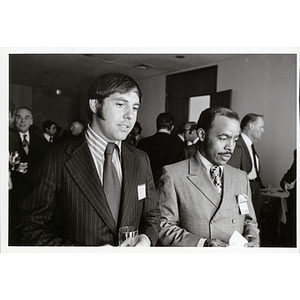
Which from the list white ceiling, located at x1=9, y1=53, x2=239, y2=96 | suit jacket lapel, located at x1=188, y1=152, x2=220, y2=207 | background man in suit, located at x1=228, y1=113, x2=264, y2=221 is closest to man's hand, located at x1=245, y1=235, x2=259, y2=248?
background man in suit, located at x1=228, y1=113, x2=264, y2=221

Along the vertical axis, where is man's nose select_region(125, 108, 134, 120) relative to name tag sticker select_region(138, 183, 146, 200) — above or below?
above

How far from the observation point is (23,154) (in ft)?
6.05

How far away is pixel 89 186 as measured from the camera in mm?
1828

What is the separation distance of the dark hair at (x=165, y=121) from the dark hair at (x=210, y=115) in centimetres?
14

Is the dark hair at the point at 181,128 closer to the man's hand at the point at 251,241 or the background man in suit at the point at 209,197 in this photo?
the background man in suit at the point at 209,197

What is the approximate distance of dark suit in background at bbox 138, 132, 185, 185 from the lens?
6.09 feet

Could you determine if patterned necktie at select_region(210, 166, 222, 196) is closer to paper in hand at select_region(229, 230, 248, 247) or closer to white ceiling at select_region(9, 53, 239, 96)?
paper in hand at select_region(229, 230, 248, 247)

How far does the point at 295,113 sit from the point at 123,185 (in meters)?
0.99

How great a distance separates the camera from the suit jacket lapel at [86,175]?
1.82 meters

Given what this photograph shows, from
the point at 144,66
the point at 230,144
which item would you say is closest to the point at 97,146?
the point at 144,66

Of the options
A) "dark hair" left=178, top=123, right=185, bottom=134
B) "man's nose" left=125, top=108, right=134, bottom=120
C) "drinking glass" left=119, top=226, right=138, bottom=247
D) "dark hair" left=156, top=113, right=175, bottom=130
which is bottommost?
"drinking glass" left=119, top=226, right=138, bottom=247

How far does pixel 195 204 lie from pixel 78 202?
2.02ft

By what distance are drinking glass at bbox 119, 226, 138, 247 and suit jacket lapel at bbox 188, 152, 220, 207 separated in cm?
41
